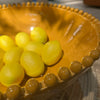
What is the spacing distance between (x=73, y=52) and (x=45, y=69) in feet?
0.37

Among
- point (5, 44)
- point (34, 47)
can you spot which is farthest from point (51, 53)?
point (5, 44)

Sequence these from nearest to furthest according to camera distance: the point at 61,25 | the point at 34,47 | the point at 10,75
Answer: the point at 10,75
the point at 34,47
the point at 61,25

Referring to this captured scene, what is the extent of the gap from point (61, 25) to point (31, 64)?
0.24 meters

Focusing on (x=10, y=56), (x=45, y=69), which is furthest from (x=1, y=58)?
(x=45, y=69)

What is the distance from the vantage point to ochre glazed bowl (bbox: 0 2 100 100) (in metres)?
0.47

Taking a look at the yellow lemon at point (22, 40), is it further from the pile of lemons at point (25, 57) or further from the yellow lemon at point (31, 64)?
the yellow lemon at point (31, 64)


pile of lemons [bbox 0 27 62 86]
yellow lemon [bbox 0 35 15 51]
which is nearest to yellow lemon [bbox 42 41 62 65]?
pile of lemons [bbox 0 27 62 86]

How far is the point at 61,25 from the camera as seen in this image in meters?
0.58

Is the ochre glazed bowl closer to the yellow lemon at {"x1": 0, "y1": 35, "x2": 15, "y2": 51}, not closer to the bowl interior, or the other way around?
the bowl interior

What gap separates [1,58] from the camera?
1.52ft

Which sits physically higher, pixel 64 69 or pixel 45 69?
pixel 64 69

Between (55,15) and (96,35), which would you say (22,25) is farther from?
(96,35)

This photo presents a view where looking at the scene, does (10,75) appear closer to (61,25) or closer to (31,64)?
(31,64)

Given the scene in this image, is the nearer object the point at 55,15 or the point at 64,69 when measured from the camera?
the point at 64,69
